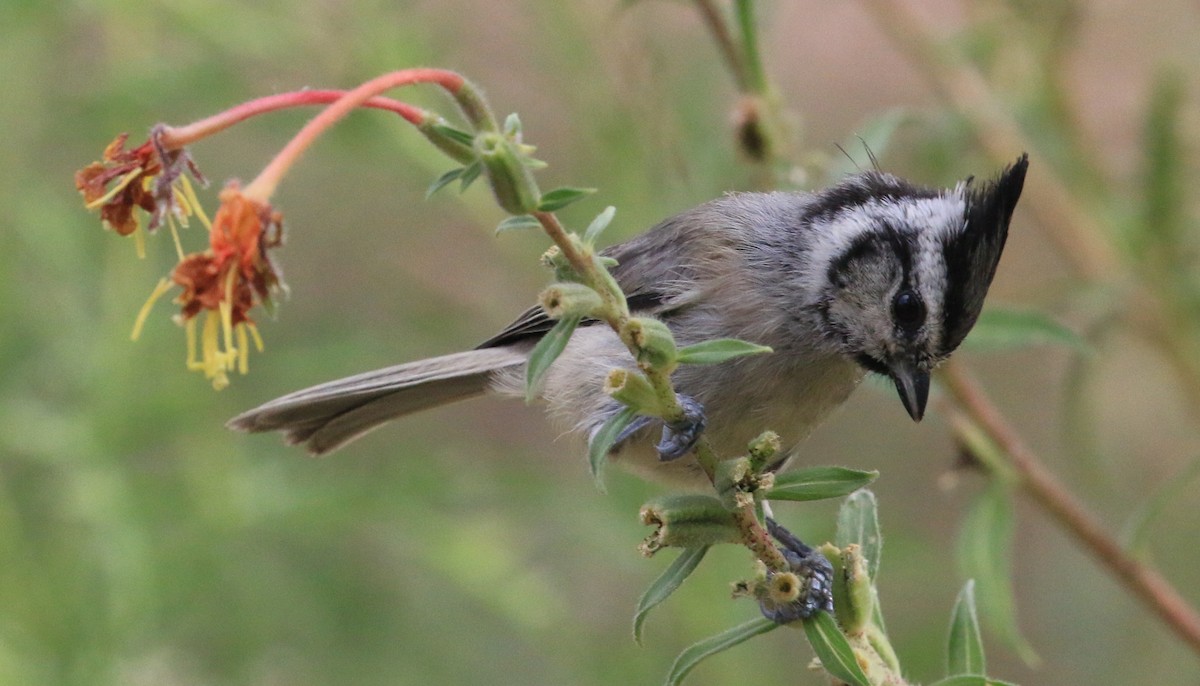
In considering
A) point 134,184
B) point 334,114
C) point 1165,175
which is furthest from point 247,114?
point 1165,175

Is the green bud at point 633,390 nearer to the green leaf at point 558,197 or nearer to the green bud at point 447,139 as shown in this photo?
the green leaf at point 558,197

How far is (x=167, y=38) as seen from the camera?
4742 millimetres

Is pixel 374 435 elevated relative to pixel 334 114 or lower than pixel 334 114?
elevated

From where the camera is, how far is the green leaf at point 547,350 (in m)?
1.76

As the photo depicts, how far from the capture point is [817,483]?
1.94m

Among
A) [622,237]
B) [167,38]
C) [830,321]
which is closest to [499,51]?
[167,38]

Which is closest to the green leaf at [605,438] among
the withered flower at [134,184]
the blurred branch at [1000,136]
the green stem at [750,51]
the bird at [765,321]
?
the withered flower at [134,184]

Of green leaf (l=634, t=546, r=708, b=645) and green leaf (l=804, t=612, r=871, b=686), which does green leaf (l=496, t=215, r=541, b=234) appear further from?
green leaf (l=804, t=612, r=871, b=686)

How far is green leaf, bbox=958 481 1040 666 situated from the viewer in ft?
10.00

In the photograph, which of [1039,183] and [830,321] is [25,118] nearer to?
[830,321]

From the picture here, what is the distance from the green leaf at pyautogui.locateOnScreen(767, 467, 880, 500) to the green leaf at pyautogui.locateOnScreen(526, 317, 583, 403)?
40 centimetres

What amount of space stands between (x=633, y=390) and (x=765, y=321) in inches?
55.2

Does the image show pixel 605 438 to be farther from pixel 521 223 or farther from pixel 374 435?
pixel 374 435

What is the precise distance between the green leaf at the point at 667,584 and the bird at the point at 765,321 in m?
0.86
